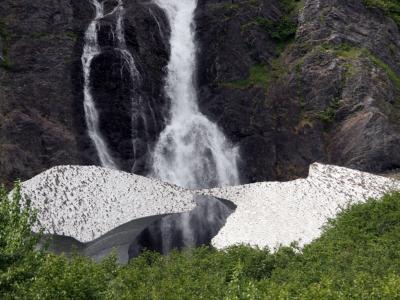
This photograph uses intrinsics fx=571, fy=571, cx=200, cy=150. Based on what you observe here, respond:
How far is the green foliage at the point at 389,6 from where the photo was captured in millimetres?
55169

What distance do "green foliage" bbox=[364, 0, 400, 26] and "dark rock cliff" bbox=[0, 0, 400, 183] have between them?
0.98m

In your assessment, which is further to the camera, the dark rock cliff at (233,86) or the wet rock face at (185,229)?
the dark rock cliff at (233,86)

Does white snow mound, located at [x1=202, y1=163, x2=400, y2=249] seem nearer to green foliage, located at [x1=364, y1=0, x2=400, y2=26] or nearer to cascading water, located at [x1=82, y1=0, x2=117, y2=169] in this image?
cascading water, located at [x1=82, y1=0, x2=117, y2=169]

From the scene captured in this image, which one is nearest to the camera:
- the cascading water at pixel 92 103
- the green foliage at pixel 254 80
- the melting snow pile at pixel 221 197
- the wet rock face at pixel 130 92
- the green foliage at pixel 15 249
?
the green foliage at pixel 15 249

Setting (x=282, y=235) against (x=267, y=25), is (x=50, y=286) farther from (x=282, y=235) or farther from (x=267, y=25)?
(x=267, y=25)

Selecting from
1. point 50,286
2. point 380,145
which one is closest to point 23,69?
point 380,145

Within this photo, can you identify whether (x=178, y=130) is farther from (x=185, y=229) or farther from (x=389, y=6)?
(x=389, y=6)

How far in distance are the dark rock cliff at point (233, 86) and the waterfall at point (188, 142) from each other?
2.81 feet

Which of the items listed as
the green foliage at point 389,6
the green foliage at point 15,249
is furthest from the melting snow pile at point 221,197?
the green foliage at point 389,6

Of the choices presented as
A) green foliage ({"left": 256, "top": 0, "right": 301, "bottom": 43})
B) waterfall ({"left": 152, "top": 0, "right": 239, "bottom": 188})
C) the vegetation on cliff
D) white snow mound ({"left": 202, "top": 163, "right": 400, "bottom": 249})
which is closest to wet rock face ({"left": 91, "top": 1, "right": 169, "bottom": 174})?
waterfall ({"left": 152, "top": 0, "right": 239, "bottom": 188})

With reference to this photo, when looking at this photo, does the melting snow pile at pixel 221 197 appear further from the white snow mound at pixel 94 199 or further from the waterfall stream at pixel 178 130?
the waterfall stream at pixel 178 130

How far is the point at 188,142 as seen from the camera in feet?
155

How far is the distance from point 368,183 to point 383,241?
12.7 m

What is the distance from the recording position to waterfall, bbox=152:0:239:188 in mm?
45850
